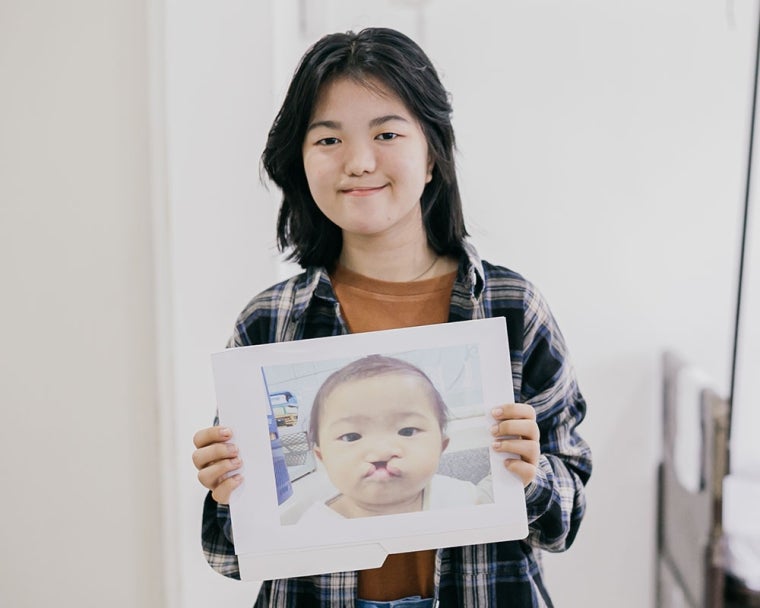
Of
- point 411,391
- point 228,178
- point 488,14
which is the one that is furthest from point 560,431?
point 488,14

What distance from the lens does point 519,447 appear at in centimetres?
84

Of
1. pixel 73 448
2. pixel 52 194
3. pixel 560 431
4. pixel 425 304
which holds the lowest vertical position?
pixel 73 448

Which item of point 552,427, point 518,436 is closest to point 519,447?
point 518,436

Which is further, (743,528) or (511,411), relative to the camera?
(743,528)

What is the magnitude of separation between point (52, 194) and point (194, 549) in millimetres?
573

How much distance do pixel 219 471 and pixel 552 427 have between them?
1.24 feet

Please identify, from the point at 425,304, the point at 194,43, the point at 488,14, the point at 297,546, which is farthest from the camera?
the point at 488,14

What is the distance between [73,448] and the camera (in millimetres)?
1242

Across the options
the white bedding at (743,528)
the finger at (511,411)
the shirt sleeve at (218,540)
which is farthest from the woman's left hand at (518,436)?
the white bedding at (743,528)

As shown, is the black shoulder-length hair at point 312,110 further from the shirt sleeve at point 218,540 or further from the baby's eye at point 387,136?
the shirt sleeve at point 218,540

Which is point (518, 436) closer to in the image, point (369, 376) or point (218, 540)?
point (369, 376)

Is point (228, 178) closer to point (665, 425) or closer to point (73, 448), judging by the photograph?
point (73, 448)

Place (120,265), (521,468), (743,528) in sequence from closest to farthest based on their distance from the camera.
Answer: (521,468), (120,265), (743,528)

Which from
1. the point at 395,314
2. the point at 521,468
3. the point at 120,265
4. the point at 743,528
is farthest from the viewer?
the point at 743,528
